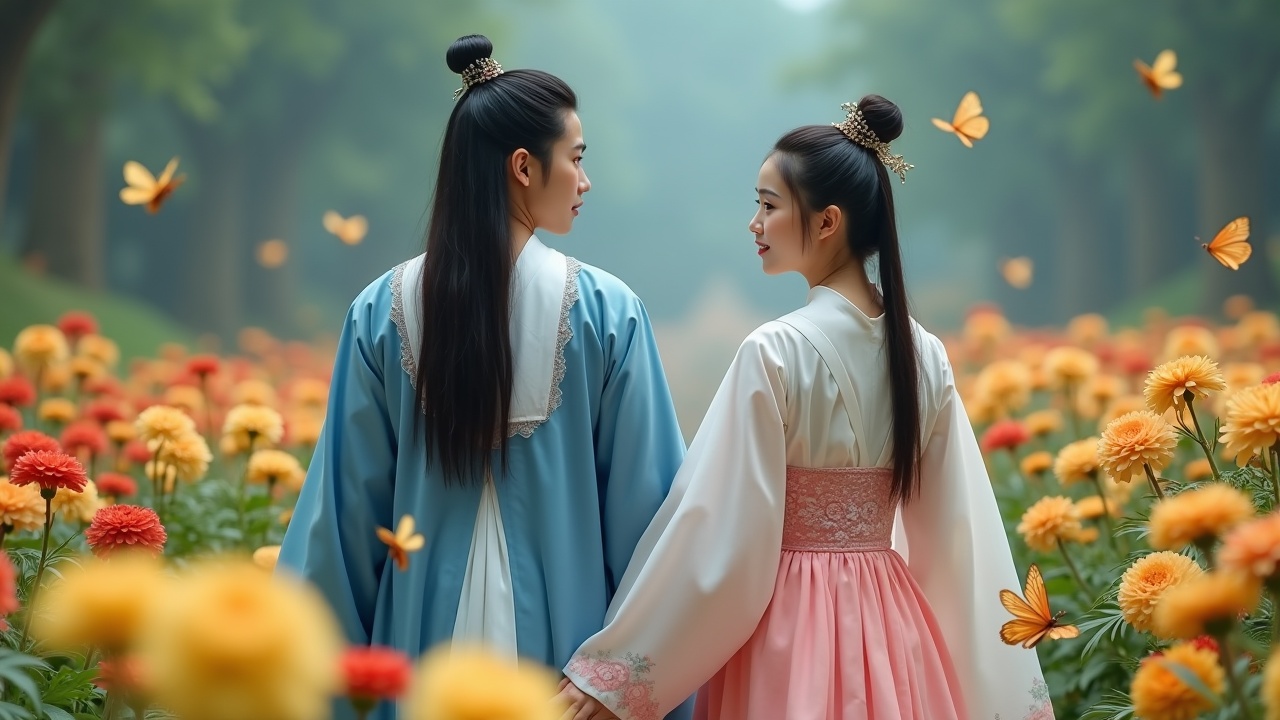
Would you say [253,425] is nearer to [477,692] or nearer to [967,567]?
[967,567]

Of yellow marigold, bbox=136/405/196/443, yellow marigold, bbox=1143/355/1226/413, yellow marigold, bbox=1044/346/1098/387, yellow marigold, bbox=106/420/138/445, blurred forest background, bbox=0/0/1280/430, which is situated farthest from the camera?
blurred forest background, bbox=0/0/1280/430

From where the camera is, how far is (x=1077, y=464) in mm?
2295

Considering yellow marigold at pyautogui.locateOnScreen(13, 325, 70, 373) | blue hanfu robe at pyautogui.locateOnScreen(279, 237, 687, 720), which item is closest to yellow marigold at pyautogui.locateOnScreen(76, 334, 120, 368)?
yellow marigold at pyautogui.locateOnScreen(13, 325, 70, 373)

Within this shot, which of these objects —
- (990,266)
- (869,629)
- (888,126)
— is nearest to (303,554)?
(869,629)

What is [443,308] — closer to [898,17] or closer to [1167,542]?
[1167,542]

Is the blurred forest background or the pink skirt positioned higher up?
the blurred forest background

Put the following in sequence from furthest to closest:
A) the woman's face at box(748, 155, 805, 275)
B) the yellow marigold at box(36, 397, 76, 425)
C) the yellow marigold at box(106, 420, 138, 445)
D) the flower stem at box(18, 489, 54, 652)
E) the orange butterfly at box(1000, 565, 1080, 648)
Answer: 1. the yellow marigold at box(36, 397, 76, 425)
2. the yellow marigold at box(106, 420, 138, 445)
3. the woman's face at box(748, 155, 805, 275)
4. the flower stem at box(18, 489, 54, 652)
5. the orange butterfly at box(1000, 565, 1080, 648)

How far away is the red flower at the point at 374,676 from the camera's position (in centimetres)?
74

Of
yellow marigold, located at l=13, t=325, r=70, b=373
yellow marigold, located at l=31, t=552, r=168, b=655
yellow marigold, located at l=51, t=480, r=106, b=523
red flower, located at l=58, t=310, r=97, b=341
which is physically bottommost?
yellow marigold, located at l=31, t=552, r=168, b=655

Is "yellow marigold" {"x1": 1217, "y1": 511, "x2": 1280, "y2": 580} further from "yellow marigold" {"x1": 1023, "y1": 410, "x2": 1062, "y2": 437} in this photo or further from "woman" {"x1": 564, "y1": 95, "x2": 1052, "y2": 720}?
"yellow marigold" {"x1": 1023, "y1": 410, "x2": 1062, "y2": 437}

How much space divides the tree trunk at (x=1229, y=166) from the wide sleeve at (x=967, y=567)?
6.67 metres

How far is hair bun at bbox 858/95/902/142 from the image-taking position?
190cm

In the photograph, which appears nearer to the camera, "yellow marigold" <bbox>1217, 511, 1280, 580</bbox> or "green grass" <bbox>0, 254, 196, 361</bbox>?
"yellow marigold" <bbox>1217, 511, 1280, 580</bbox>

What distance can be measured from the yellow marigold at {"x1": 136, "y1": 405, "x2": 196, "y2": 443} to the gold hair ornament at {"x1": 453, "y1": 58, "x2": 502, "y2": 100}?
3.30ft
